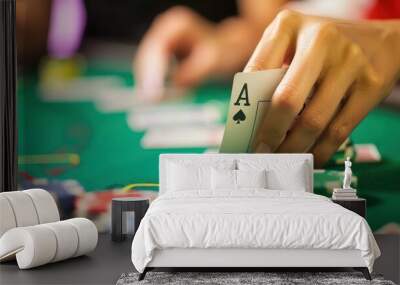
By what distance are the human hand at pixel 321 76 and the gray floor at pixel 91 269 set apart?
5.12ft

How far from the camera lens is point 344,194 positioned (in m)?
6.57

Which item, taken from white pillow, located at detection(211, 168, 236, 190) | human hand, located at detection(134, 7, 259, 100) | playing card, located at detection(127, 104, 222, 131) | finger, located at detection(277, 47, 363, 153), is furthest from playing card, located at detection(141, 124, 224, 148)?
finger, located at detection(277, 47, 363, 153)

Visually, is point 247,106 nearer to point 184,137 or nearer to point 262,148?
point 262,148

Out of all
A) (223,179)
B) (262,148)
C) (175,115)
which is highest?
(175,115)

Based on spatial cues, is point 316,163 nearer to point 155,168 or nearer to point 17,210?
point 155,168

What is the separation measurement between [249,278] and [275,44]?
124 inches

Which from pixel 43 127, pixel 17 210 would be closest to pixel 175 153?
pixel 43 127

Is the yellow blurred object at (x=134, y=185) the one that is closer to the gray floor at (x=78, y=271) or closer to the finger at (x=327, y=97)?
the gray floor at (x=78, y=271)

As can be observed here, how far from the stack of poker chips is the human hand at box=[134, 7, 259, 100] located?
1.77 meters

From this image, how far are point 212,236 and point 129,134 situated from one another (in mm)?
2814

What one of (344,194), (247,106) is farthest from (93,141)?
(344,194)

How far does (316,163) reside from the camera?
23.3 feet

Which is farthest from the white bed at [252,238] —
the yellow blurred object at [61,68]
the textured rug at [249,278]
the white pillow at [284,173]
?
the yellow blurred object at [61,68]

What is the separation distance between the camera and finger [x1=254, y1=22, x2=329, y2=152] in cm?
691
